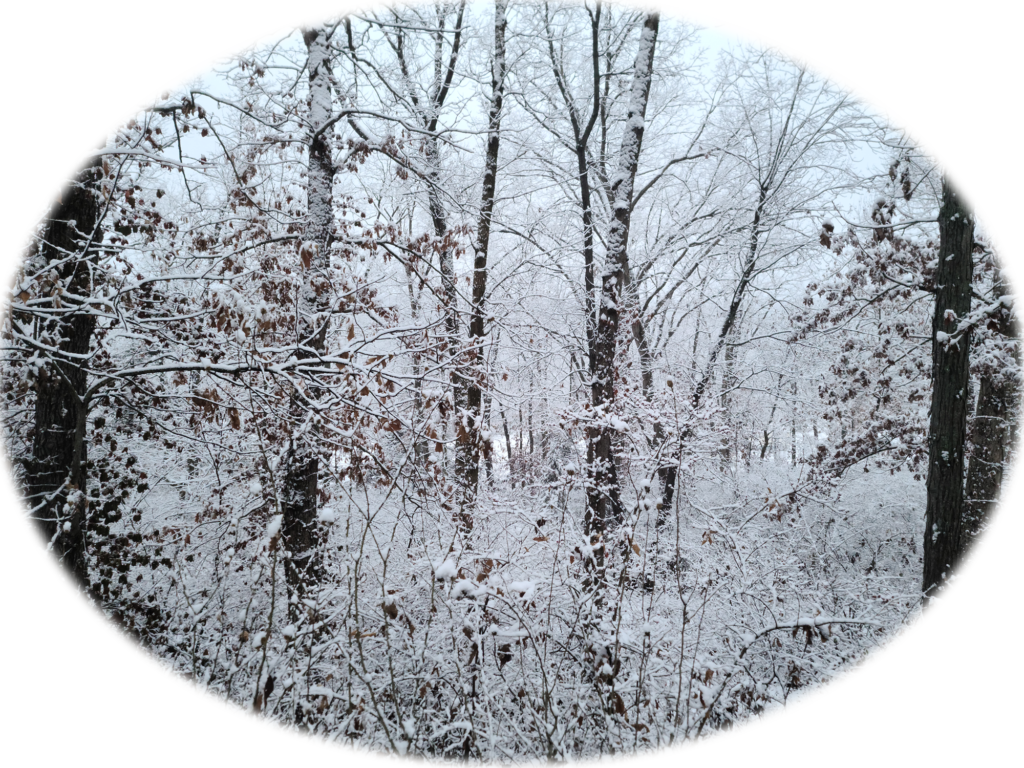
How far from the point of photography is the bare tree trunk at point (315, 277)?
163 inches

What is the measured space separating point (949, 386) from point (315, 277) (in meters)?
5.86

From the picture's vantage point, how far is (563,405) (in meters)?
6.68

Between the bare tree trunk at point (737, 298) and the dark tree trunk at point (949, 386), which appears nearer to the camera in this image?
the dark tree trunk at point (949, 386)

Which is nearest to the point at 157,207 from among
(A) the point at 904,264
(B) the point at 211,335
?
(B) the point at 211,335

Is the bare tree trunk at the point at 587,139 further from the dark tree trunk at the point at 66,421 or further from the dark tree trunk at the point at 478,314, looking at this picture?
the dark tree trunk at the point at 66,421

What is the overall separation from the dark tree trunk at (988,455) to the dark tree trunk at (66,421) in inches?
283

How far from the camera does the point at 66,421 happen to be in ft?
11.7

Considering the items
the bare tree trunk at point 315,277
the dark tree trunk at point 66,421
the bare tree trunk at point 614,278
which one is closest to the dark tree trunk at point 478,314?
the bare tree trunk at point 315,277

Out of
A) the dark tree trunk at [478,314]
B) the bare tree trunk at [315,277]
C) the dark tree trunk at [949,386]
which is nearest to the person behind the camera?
the dark tree trunk at [949,386]

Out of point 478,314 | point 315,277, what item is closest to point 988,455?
point 478,314

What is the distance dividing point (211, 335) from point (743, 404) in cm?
747

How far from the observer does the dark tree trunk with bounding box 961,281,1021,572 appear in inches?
128

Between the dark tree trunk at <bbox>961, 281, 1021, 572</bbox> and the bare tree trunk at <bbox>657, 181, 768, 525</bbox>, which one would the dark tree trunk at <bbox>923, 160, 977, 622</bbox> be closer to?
the dark tree trunk at <bbox>961, 281, 1021, 572</bbox>

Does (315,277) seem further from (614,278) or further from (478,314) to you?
(614,278)
